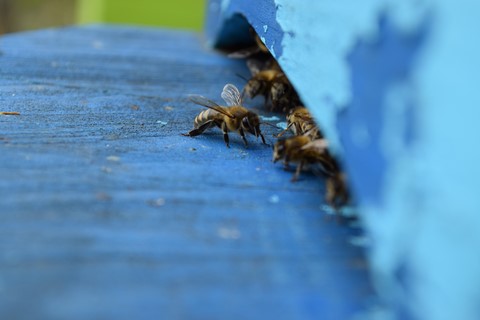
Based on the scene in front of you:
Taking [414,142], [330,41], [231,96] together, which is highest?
[330,41]

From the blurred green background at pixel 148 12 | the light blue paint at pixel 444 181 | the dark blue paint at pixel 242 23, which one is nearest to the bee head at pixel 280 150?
the dark blue paint at pixel 242 23

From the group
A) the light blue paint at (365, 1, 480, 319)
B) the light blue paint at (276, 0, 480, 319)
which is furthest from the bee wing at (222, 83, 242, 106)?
the light blue paint at (365, 1, 480, 319)

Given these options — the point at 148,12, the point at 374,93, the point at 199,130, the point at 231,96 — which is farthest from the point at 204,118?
the point at 148,12

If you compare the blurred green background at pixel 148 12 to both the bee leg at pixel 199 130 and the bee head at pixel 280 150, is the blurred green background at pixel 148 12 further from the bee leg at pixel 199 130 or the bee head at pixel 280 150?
the bee head at pixel 280 150

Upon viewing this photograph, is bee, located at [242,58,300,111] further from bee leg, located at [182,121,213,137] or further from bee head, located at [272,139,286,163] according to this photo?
bee head, located at [272,139,286,163]

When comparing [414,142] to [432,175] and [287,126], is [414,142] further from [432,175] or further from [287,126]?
[287,126]
